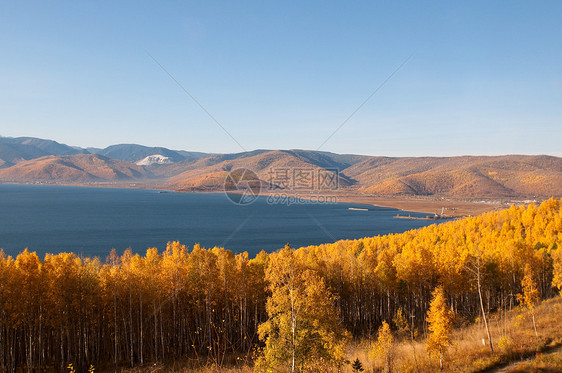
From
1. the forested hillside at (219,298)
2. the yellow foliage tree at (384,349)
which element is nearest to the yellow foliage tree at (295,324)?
the forested hillside at (219,298)

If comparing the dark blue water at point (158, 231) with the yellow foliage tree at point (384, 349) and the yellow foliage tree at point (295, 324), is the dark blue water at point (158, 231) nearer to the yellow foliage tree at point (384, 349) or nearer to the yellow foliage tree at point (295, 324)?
the yellow foliage tree at point (384, 349)

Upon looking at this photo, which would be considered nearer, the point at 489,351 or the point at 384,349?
the point at 384,349

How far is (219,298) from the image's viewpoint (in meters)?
37.1

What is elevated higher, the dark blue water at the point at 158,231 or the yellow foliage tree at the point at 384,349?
the yellow foliage tree at the point at 384,349

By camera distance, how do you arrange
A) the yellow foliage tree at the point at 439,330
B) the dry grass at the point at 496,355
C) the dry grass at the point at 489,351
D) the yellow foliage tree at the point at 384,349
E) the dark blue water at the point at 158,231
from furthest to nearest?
the dark blue water at the point at 158,231
the yellow foliage tree at the point at 439,330
the yellow foliage tree at the point at 384,349
the dry grass at the point at 489,351
the dry grass at the point at 496,355

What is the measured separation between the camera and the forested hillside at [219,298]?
642 inches

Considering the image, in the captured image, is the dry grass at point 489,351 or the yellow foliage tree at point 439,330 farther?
the yellow foliage tree at point 439,330

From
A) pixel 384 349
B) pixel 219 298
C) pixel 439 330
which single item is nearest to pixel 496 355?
pixel 439 330

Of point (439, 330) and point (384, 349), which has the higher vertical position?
point (439, 330)

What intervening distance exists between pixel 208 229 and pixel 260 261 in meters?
86.2

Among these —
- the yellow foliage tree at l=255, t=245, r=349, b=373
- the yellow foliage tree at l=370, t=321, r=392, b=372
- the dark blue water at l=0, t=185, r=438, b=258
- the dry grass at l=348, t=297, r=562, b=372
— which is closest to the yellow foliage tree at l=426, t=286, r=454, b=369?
the dry grass at l=348, t=297, r=562, b=372

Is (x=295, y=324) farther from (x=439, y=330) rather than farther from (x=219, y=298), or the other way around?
(x=219, y=298)

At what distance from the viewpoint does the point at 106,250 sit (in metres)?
82.9

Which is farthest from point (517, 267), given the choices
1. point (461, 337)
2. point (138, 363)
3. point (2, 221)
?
point (2, 221)
